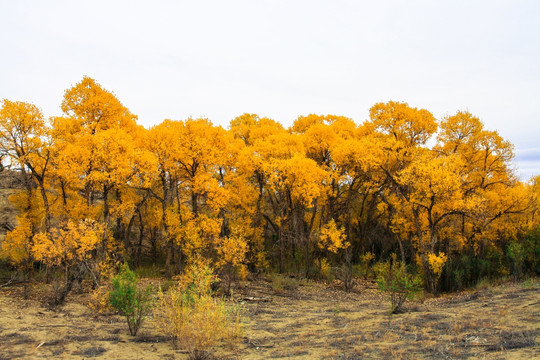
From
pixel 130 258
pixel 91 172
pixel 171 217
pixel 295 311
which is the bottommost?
pixel 295 311

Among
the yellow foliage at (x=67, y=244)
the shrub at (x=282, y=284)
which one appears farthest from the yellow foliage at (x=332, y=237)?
the yellow foliage at (x=67, y=244)

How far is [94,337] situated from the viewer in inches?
493

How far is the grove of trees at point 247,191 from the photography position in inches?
813

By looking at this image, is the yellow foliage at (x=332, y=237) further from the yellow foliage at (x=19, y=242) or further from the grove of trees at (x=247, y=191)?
the yellow foliage at (x=19, y=242)

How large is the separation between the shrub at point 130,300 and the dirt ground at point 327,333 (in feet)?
1.81

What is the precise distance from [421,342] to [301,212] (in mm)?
20043

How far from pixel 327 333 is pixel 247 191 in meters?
17.2

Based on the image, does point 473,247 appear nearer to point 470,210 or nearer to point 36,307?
point 470,210

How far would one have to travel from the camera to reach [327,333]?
13406mm

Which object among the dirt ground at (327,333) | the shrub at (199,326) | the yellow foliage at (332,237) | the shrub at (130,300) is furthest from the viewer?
the yellow foliage at (332,237)

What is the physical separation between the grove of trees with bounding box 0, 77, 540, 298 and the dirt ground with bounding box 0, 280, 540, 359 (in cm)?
348

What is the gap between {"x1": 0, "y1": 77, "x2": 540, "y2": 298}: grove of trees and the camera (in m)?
20.7

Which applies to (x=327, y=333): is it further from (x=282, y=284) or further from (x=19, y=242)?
(x=19, y=242)

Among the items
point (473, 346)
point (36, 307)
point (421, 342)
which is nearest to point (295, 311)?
point (421, 342)
